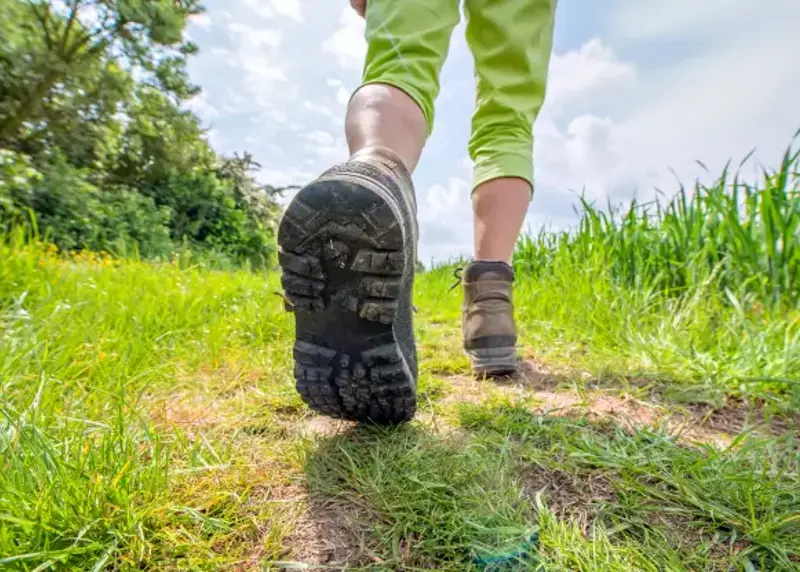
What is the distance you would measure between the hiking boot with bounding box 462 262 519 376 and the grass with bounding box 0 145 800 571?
0.23 ft

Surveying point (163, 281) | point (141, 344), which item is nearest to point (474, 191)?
point (141, 344)

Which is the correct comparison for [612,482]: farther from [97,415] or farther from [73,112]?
→ [73,112]

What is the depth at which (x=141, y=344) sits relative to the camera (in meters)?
1.29

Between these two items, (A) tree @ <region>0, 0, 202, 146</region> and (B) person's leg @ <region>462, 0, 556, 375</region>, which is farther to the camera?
(A) tree @ <region>0, 0, 202, 146</region>

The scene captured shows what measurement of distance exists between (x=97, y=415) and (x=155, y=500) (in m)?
0.35

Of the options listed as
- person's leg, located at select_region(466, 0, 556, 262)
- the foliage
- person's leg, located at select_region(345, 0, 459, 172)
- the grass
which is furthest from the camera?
the foliage

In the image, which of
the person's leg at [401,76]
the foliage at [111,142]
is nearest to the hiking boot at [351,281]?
the person's leg at [401,76]

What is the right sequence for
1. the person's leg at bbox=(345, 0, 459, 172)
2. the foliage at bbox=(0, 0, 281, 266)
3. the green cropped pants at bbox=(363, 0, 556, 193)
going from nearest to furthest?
the person's leg at bbox=(345, 0, 459, 172) → the green cropped pants at bbox=(363, 0, 556, 193) → the foliage at bbox=(0, 0, 281, 266)

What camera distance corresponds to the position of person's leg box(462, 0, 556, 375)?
1.25 m

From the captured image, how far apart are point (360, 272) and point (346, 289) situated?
0.04 m

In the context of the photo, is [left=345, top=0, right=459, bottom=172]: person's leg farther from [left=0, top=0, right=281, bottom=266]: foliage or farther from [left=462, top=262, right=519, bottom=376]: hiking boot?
[left=0, top=0, right=281, bottom=266]: foliage

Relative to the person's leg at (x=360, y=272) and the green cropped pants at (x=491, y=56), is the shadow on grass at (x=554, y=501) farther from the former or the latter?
the green cropped pants at (x=491, y=56)

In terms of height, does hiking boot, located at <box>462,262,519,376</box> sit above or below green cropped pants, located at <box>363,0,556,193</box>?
below

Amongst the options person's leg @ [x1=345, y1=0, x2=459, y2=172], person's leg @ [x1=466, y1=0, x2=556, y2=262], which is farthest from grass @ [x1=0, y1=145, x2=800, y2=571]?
person's leg @ [x1=345, y1=0, x2=459, y2=172]
